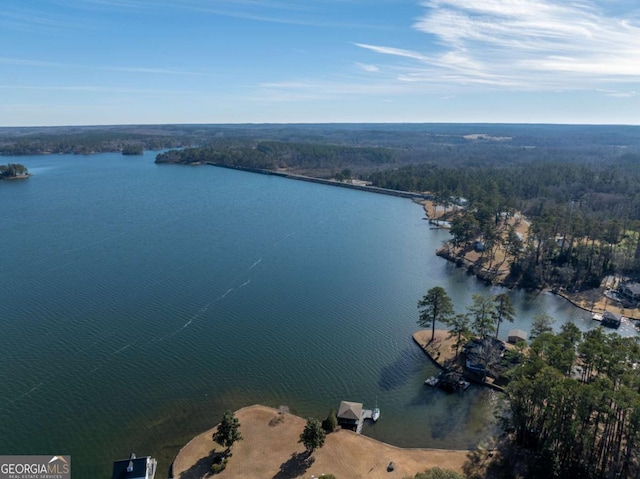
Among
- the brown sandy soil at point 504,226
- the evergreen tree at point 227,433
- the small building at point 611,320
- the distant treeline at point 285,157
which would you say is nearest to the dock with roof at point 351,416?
the evergreen tree at point 227,433

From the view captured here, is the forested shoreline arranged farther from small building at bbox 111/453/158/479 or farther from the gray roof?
small building at bbox 111/453/158/479

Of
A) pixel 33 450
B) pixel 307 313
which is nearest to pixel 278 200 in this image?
pixel 307 313

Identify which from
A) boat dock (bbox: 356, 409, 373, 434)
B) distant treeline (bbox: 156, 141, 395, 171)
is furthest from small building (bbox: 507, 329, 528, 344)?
distant treeline (bbox: 156, 141, 395, 171)

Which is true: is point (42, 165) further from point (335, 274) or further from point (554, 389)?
point (554, 389)

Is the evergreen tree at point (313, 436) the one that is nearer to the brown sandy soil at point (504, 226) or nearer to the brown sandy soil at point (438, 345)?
the brown sandy soil at point (438, 345)

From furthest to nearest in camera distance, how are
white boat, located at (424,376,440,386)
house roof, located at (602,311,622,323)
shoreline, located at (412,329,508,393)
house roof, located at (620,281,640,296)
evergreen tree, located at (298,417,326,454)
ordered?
house roof, located at (620,281,640,296), house roof, located at (602,311,622,323), shoreline, located at (412,329,508,393), white boat, located at (424,376,440,386), evergreen tree, located at (298,417,326,454)

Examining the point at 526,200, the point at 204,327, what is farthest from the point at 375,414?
the point at 526,200
